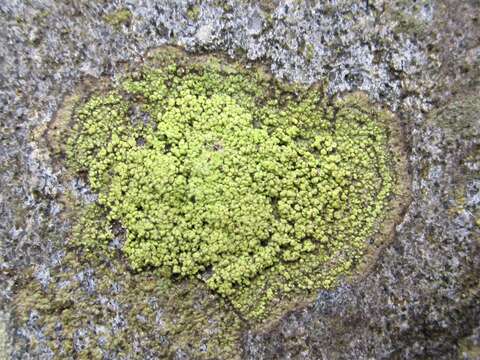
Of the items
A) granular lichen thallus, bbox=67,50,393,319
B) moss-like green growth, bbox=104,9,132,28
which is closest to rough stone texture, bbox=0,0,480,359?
moss-like green growth, bbox=104,9,132,28

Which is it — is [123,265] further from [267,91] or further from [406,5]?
[406,5]

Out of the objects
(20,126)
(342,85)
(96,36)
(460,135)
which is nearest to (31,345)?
(20,126)

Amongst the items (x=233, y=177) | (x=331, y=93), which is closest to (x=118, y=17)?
(x=233, y=177)

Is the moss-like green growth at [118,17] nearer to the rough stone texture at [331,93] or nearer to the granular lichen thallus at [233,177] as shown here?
the rough stone texture at [331,93]

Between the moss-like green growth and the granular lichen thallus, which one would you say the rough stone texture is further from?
the granular lichen thallus

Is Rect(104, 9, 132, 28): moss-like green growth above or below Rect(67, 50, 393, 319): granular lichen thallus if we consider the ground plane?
above

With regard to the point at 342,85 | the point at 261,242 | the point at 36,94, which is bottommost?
the point at 261,242
